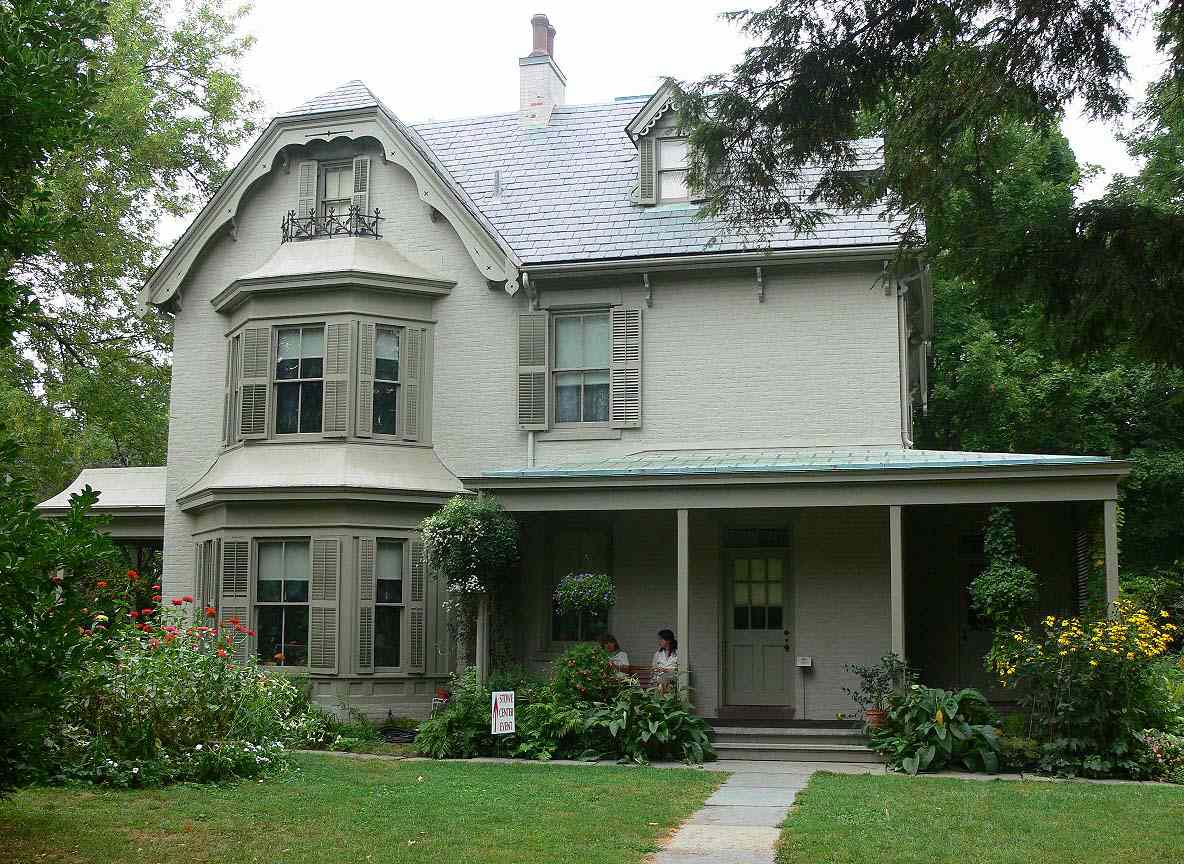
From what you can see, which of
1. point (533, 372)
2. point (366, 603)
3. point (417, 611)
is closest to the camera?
point (366, 603)

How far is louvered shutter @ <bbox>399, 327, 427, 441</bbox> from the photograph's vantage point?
18.2 m

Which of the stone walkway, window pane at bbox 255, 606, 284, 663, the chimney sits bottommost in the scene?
the stone walkway

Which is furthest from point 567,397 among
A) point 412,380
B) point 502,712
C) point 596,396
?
point 502,712

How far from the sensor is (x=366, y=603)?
17.3 m

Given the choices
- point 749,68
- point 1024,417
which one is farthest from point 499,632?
point 1024,417

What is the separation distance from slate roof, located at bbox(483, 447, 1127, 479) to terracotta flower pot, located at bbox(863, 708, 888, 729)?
2.78 m

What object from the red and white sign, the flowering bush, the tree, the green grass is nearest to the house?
the red and white sign

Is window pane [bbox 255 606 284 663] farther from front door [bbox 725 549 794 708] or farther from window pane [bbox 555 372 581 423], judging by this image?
front door [bbox 725 549 794 708]

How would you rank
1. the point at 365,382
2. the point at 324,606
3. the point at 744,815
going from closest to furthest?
the point at 744,815, the point at 324,606, the point at 365,382

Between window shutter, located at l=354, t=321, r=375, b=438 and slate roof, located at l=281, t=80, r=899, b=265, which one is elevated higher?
slate roof, located at l=281, t=80, r=899, b=265

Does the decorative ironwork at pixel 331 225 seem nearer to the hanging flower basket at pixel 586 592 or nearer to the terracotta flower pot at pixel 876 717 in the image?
the hanging flower basket at pixel 586 592

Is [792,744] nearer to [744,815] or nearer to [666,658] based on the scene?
[666,658]

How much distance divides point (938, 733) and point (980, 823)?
3.31 metres

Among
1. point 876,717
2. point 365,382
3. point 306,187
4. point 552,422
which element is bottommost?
point 876,717
